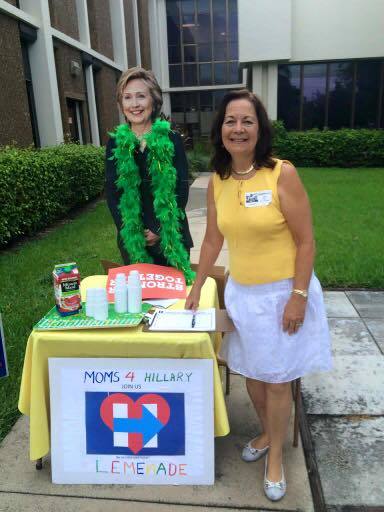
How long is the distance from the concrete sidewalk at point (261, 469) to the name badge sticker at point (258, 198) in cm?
139

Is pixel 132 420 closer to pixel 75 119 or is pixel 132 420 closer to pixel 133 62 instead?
pixel 75 119

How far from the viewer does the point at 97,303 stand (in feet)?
7.08

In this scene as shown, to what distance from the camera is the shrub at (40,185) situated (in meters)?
6.40

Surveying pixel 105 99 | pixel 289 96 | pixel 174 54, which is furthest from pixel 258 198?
pixel 174 54

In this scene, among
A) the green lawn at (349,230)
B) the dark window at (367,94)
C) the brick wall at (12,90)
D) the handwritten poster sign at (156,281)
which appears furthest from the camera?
the dark window at (367,94)

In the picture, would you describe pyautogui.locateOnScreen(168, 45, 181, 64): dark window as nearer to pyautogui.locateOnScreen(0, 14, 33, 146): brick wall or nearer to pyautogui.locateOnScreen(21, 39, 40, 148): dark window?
pyautogui.locateOnScreen(21, 39, 40, 148): dark window

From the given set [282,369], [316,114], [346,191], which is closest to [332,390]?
[282,369]

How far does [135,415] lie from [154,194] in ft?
4.15

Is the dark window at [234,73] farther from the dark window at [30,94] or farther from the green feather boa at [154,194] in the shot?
the green feather boa at [154,194]

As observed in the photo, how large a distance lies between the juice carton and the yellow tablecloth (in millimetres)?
135

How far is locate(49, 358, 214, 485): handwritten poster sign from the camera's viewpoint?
2.13 metres

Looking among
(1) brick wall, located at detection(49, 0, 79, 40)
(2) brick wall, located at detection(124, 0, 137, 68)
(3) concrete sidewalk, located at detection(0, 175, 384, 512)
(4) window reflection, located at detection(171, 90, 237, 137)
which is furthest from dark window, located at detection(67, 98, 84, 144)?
(3) concrete sidewalk, located at detection(0, 175, 384, 512)

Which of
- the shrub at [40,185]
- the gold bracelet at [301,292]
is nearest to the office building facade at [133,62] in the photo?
the shrub at [40,185]

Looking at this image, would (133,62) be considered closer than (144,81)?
No
